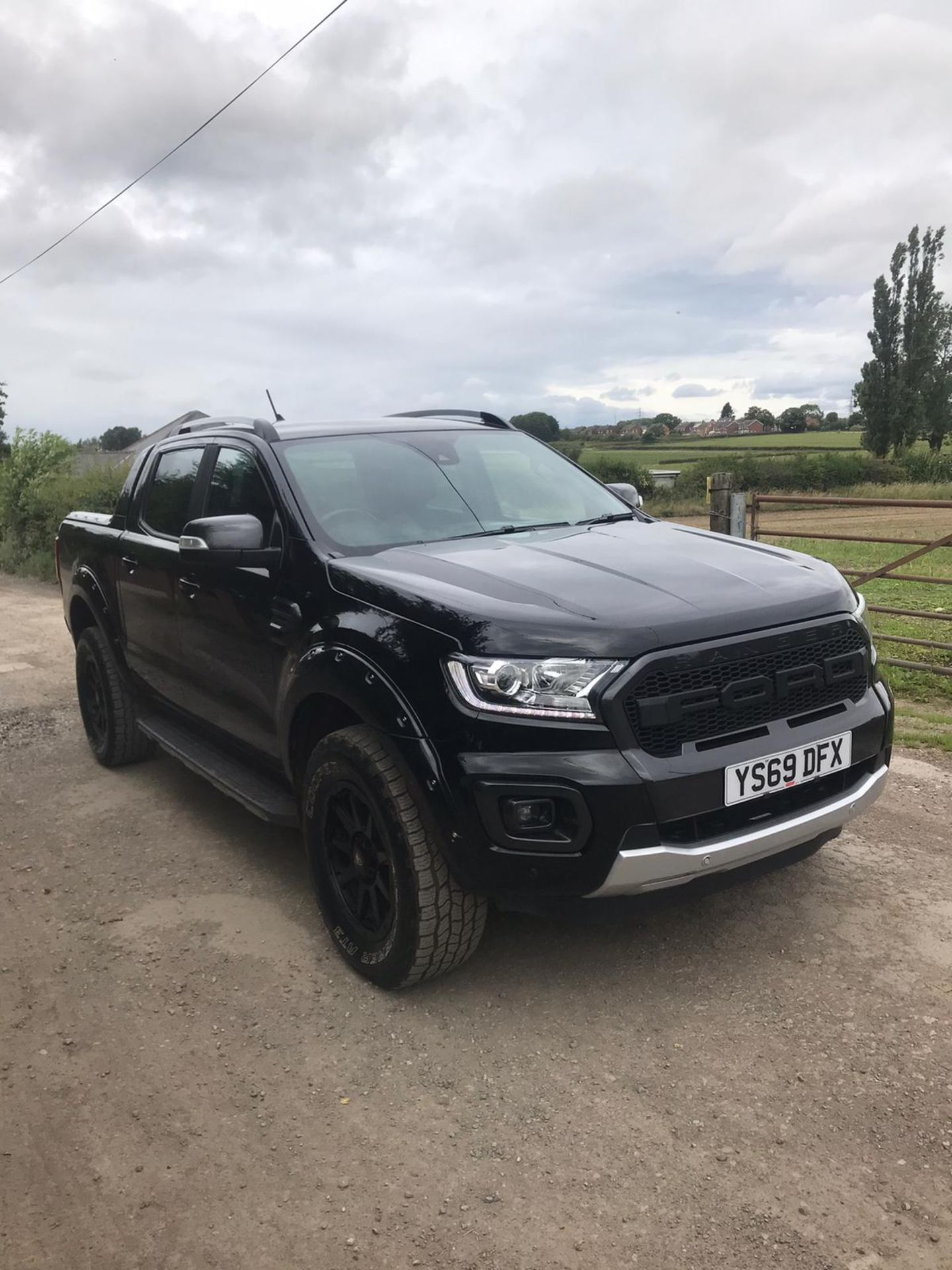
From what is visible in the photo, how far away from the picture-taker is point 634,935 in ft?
11.7

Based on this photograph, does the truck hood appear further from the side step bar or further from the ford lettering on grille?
the side step bar

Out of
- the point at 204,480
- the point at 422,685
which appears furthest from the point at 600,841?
the point at 204,480

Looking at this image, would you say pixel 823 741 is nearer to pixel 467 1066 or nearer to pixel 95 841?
pixel 467 1066

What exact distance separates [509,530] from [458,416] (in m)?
1.28

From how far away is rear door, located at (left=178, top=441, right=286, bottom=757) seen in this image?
375 centimetres

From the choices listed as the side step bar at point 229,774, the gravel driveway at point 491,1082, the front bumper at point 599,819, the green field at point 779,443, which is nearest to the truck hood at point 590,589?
the front bumper at point 599,819

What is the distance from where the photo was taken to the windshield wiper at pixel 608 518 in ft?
13.8

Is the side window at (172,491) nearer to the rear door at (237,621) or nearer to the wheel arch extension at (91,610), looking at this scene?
the rear door at (237,621)

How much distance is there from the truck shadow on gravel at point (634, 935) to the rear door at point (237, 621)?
2.39ft

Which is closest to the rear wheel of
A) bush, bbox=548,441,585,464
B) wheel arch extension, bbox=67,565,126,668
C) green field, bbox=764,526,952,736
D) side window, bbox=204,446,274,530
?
wheel arch extension, bbox=67,565,126,668

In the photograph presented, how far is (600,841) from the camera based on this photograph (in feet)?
9.00

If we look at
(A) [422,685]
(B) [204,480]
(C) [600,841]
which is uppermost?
(B) [204,480]

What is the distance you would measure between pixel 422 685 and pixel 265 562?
1.08 meters

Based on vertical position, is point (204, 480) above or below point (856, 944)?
above
